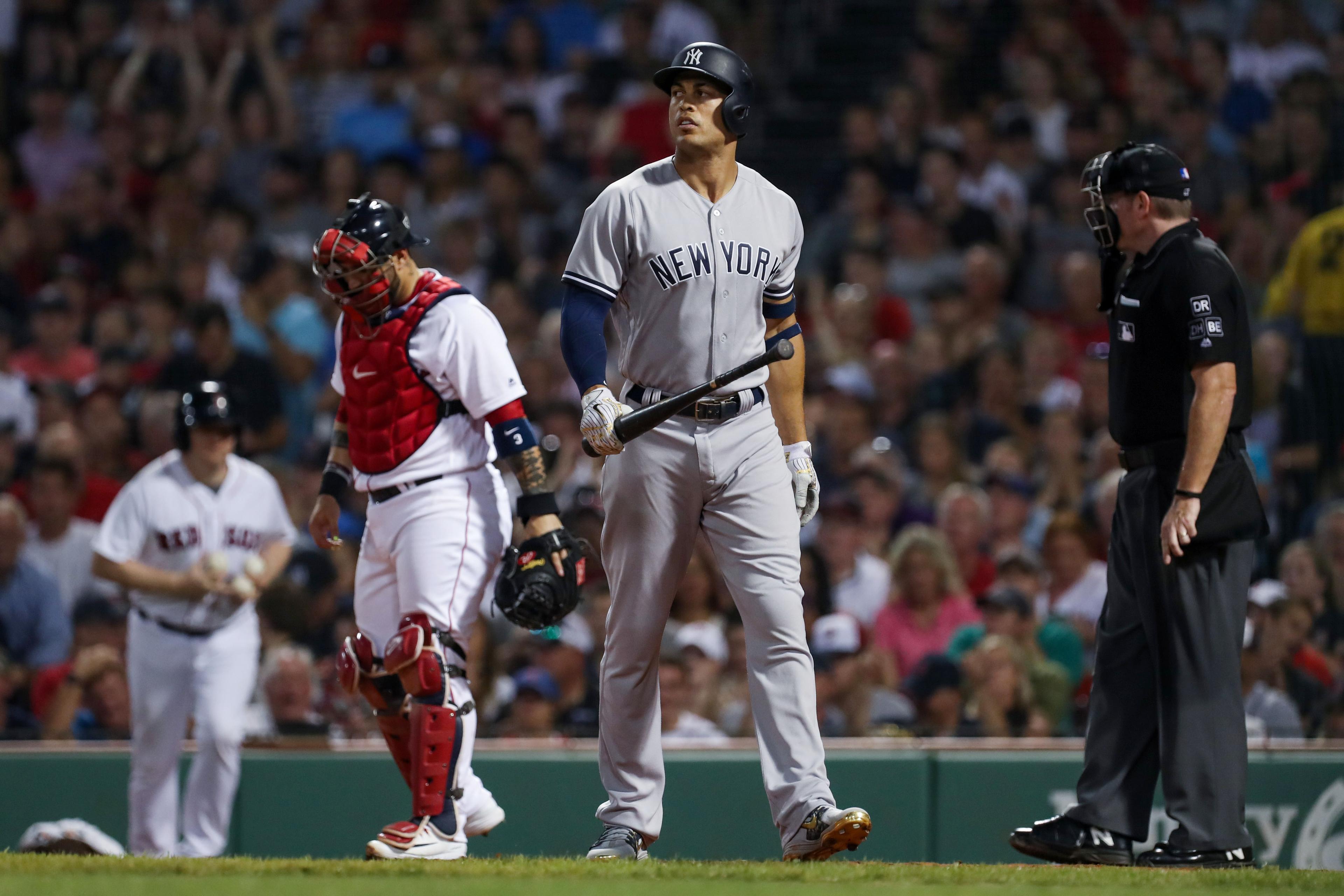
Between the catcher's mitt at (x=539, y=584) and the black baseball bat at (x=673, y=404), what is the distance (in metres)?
0.54

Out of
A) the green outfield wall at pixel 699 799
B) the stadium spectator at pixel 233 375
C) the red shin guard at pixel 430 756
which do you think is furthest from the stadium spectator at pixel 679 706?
the stadium spectator at pixel 233 375

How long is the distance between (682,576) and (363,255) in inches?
55.1

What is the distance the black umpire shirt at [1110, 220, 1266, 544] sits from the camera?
4.98 metres

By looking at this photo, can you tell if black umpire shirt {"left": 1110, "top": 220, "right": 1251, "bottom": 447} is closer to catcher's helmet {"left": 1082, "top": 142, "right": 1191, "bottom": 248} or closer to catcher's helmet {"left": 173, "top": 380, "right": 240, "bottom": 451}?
catcher's helmet {"left": 1082, "top": 142, "right": 1191, "bottom": 248}

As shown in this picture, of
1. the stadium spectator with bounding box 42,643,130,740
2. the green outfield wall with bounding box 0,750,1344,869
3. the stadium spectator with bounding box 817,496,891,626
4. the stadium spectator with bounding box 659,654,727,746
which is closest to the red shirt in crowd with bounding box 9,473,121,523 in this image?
the stadium spectator with bounding box 42,643,130,740

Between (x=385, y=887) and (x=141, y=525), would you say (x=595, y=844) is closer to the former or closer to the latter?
(x=385, y=887)

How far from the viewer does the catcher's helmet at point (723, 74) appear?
4938 millimetres

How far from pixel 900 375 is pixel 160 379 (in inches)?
179

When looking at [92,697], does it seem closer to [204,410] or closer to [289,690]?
[289,690]

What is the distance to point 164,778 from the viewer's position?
7.21 m

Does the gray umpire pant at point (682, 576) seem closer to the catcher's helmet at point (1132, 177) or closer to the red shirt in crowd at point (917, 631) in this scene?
the catcher's helmet at point (1132, 177)

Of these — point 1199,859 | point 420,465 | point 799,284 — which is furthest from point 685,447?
point 799,284

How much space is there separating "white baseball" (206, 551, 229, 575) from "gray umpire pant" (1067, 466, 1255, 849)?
3760mm

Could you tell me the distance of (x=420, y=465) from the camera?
5469 mm
